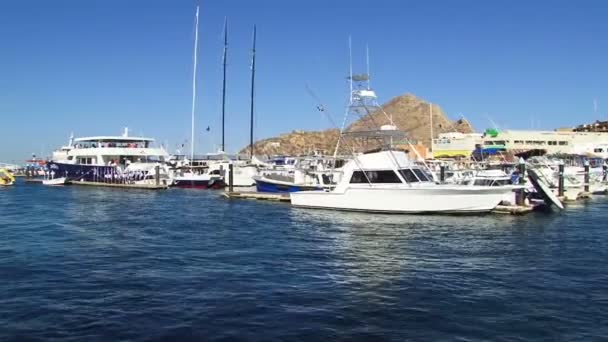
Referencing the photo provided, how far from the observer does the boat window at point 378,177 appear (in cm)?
3750

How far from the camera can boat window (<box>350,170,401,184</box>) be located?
37.5m

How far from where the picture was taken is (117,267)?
1964cm

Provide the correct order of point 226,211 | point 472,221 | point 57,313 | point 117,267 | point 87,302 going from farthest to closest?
1. point 226,211
2. point 472,221
3. point 117,267
4. point 87,302
5. point 57,313

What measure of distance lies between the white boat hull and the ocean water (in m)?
2.92

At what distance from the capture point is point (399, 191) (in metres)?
36.8

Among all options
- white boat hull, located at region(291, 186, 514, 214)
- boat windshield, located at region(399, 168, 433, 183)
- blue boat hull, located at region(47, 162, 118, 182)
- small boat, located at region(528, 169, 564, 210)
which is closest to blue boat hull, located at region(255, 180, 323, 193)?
white boat hull, located at region(291, 186, 514, 214)

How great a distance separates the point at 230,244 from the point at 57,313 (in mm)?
11914

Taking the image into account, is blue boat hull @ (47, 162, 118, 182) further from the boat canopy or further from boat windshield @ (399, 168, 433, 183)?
boat windshield @ (399, 168, 433, 183)

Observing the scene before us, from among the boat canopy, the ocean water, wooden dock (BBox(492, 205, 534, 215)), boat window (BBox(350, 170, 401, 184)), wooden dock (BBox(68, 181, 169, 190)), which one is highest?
the boat canopy

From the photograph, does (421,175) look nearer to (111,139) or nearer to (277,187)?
(277,187)

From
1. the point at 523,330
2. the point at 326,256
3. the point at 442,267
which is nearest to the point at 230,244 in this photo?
the point at 326,256

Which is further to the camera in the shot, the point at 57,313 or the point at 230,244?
the point at 230,244

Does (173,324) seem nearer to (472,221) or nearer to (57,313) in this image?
(57,313)

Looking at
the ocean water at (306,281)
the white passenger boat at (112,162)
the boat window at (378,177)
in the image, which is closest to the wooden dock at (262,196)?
the boat window at (378,177)
